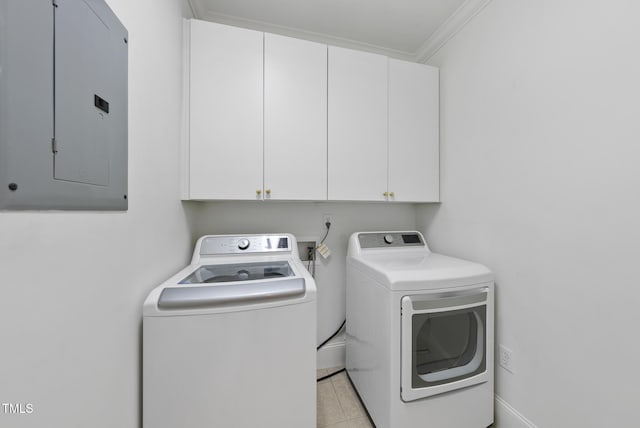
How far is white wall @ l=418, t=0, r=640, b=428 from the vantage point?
2.94ft

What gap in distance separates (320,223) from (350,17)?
155 centimetres

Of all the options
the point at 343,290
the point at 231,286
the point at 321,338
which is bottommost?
the point at 321,338

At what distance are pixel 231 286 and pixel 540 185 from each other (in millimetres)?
1570

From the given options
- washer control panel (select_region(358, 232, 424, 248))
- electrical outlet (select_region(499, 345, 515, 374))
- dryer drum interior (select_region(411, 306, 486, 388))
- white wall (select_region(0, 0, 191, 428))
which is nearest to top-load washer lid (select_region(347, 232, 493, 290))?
washer control panel (select_region(358, 232, 424, 248))

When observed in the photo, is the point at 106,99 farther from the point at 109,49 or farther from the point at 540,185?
the point at 540,185

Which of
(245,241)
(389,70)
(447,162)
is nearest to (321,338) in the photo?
(245,241)

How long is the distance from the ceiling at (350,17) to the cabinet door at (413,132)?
0.30 metres

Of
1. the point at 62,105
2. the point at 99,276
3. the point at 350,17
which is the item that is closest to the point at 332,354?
the point at 99,276

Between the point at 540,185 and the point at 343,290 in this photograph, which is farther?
the point at 343,290

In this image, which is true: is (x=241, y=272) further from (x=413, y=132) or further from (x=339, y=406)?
(x=413, y=132)

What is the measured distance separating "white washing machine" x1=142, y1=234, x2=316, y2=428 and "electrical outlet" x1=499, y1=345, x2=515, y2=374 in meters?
1.14

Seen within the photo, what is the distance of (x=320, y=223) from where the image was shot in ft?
6.30

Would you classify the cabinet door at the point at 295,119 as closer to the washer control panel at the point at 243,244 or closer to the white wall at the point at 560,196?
the washer control panel at the point at 243,244

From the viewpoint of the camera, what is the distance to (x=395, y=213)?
2.11 meters
